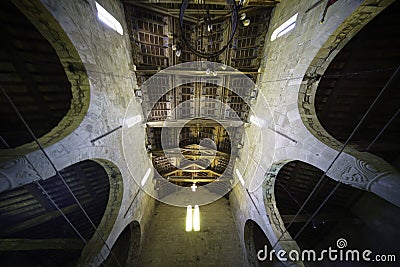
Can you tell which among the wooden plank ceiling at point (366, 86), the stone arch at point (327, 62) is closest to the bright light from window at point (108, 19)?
the stone arch at point (327, 62)

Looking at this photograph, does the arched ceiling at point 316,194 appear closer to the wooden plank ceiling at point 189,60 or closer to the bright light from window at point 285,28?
the wooden plank ceiling at point 189,60

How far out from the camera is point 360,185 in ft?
9.03

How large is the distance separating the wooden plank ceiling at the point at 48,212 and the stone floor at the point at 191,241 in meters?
3.22

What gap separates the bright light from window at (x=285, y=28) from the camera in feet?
14.8

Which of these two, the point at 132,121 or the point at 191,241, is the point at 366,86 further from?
the point at 191,241

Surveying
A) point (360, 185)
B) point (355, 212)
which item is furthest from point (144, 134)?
point (355, 212)

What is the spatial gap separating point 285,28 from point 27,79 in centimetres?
730

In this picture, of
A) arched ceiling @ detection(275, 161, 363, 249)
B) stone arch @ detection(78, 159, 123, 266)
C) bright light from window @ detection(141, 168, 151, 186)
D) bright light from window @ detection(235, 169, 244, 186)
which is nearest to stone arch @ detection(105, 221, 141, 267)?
bright light from window @ detection(141, 168, 151, 186)

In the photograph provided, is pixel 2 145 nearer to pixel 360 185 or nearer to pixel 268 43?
pixel 360 185

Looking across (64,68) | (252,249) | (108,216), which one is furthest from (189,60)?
(252,249)

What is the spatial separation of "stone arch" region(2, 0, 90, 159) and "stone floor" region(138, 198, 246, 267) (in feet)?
23.8

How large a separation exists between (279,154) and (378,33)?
138 inches

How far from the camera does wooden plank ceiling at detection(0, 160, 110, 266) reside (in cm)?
494

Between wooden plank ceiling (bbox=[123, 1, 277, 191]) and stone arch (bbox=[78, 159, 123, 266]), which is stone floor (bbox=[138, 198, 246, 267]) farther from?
stone arch (bbox=[78, 159, 123, 266])
